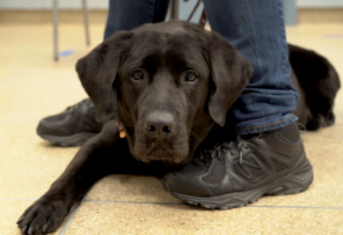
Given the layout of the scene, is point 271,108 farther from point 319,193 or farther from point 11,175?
point 11,175

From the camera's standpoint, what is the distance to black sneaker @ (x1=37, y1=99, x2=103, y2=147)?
6.75 ft

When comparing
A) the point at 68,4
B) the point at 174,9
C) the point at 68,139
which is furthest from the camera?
the point at 68,4

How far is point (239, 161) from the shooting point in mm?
1522

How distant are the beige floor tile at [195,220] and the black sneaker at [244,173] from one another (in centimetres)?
6

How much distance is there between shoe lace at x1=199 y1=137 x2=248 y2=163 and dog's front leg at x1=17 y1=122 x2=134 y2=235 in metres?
0.35

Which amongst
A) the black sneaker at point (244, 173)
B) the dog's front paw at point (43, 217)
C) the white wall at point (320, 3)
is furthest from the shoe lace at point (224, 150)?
the white wall at point (320, 3)

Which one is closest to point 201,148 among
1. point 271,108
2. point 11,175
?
point 271,108

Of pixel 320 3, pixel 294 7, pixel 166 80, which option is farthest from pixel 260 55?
pixel 320 3

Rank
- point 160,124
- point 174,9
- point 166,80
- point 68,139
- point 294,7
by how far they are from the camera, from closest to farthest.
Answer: point 160,124
point 166,80
point 68,139
point 174,9
point 294,7

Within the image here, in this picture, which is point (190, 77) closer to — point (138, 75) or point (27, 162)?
point (138, 75)

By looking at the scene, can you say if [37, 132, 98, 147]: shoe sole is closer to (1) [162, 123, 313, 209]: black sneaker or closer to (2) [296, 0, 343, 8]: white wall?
(1) [162, 123, 313, 209]: black sneaker

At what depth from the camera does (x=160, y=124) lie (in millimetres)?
1287

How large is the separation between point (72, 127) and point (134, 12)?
677mm

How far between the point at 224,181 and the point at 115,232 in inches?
17.4
